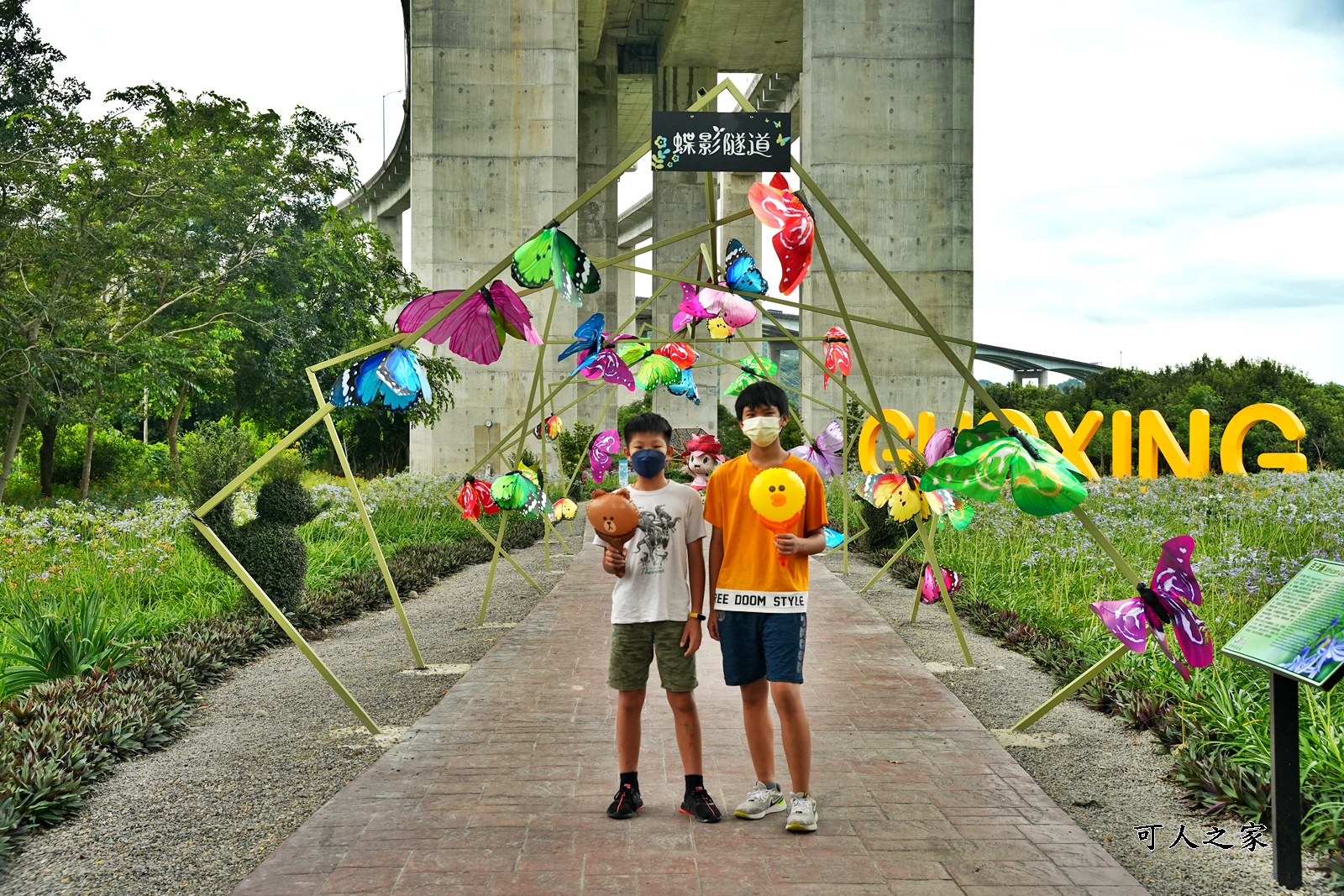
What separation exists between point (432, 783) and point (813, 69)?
2098cm

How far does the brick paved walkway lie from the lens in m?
3.50

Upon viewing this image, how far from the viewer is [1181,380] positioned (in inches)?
1453

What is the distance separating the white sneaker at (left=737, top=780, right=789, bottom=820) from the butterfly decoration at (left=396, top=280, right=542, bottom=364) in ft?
8.97

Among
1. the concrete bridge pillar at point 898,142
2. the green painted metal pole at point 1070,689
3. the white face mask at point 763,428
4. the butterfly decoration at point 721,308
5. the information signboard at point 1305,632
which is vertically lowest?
the green painted metal pole at point 1070,689

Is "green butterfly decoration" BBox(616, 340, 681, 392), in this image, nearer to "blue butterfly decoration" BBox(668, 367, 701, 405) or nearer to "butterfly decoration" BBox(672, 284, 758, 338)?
"blue butterfly decoration" BBox(668, 367, 701, 405)

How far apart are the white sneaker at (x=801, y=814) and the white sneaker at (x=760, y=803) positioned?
12 cm

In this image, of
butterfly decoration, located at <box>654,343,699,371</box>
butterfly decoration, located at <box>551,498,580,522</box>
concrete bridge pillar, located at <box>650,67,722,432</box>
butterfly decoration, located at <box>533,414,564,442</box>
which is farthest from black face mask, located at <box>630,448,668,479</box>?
concrete bridge pillar, located at <box>650,67,722,432</box>

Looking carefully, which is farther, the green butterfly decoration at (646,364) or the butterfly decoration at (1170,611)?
the green butterfly decoration at (646,364)

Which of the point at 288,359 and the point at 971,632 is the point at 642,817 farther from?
the point at 288,359

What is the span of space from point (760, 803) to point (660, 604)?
2.85ft

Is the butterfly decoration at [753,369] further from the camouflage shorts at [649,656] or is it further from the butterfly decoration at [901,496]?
the camouflage shorts at [649,656]

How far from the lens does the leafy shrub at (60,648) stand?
244 inches

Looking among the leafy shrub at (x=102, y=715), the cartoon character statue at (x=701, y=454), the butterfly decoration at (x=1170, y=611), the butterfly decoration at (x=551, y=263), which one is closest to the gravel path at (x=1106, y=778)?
the butterfly decoration at (x=1170, y=611)

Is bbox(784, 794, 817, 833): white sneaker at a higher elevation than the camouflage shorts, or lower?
lower
